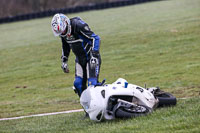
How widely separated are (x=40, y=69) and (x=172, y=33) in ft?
25.2

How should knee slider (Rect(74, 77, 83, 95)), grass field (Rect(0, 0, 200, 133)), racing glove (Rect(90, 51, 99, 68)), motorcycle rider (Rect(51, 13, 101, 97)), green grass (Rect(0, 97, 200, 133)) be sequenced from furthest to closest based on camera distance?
1. knee slider (Rect(74, 77, 83, 95))
2. motorcycle rider (Rect(51, 13, 101, 97))
3. racing glove (Rect(90, 51, 99, 68))
4. grass field (Rect(0, 0, 200, 133))
5. green grass (Rect(0, 97, 200, 133))

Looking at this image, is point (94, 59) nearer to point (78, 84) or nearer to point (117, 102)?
point (78, 84)

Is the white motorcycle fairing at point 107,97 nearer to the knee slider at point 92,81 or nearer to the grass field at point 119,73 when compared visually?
the grass field at point 119,73

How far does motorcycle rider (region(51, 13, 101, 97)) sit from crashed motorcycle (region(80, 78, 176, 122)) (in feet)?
1.95

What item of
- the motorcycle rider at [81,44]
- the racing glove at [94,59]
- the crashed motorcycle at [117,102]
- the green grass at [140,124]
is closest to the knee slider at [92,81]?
the motorcycle rider at [81,44]

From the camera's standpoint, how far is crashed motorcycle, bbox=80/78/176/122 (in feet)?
24.5

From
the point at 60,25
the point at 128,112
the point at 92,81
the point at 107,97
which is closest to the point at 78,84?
the point at 92,81

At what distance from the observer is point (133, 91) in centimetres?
765

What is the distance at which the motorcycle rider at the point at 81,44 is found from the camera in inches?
333

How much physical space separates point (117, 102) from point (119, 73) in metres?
9.34

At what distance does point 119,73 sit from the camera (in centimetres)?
1691

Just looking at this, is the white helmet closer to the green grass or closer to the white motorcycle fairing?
the white motorcycle fairing

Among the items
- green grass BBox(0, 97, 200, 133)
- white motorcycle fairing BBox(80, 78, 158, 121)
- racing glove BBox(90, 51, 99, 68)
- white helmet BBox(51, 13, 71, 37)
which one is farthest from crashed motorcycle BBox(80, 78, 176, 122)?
white helmet BBox(51, 13, 71, 37)

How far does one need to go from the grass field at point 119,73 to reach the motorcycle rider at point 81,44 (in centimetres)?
86
